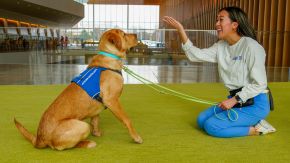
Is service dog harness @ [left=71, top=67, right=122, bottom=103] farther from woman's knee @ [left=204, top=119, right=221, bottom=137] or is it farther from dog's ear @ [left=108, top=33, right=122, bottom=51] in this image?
woman's knee @ [left=204, top=119, right=221, bottom=137]

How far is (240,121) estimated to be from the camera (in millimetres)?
3486

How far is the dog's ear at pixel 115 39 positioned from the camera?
3031 millimetres

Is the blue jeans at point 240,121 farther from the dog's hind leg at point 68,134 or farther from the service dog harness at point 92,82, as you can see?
the dog's hind leg at point 68,134

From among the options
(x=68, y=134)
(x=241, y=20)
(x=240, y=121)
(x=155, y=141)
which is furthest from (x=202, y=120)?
(x=68, y=134)

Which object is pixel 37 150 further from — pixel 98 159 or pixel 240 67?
pixel 240 67

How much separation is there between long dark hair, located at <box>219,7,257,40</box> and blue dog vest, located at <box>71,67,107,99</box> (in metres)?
1.48

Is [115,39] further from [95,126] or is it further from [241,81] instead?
[241,81]

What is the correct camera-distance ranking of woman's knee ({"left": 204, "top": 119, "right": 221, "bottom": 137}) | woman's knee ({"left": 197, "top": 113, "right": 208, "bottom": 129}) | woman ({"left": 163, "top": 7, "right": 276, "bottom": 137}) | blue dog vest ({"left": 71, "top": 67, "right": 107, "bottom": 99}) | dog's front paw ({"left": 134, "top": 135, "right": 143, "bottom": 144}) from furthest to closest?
woman's knee ({"left": 197, "top": 113, "right": 208, "bottom": 129}), woman's knee ({"left": 204, "top": 119, "right": 221, "bottom": 137}), woman ({"left": 163, "top": 7, "right": 276, "bottom": 137}), dog's front paw ({"left": 134, "top": 135, "right": 143, "bottom": 144}), blue dog vest ({"left": 71, "top": 67, "right": 107, "bottom": 99})

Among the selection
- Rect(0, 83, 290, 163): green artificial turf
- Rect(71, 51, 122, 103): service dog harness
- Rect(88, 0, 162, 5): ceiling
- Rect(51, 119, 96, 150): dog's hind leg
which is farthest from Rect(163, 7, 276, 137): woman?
Rect(88, 0, 162, 5): ceiling

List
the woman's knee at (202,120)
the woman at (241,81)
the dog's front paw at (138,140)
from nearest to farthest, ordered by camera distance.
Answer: the dog's front paw at (138,140) → the woman at (241,81) → the woman's knee at (202,120)

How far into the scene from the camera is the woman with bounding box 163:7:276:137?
10.9 feet

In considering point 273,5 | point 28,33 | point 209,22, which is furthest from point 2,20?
point 273,5

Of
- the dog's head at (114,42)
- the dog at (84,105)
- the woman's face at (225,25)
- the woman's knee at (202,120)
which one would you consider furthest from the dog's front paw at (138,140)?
the woman's face at (225,25)

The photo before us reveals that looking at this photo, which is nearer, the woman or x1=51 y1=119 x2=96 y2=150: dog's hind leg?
x1=51 y1=119 x2=96 y2=150: dog's hind leg
